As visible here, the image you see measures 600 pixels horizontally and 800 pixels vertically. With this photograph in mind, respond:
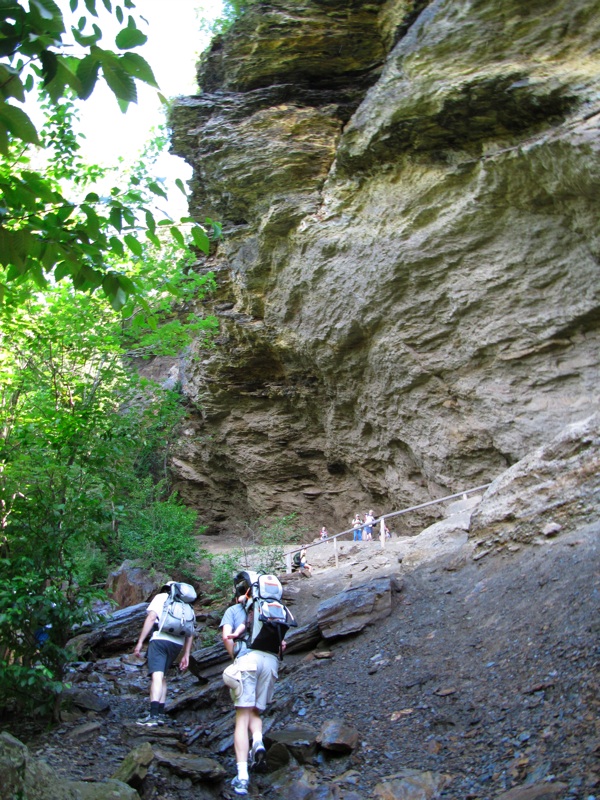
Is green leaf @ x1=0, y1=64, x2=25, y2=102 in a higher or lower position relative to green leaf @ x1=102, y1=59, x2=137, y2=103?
higher

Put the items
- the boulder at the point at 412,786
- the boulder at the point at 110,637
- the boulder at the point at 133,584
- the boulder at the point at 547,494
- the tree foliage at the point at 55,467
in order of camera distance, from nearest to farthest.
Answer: the boulder at the point at 412,786
the tree foliage at the point at 55,467
the boulder at the point at 547,494
the boulder at the point at 110,637
the boulder at the point at 133,584

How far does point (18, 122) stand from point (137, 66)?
19.1 inches

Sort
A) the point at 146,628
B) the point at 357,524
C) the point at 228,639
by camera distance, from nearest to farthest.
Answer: the point at 228,639, the point at 146,628, the point at 357,524

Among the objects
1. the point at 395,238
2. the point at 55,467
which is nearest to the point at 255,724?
the point at 55,467

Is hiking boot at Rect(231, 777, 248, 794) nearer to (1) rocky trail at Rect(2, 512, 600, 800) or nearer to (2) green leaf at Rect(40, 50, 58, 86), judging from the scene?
(1) rocky trail at Rect(2, 512, 600, 800)

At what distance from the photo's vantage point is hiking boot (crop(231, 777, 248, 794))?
446 centimetres

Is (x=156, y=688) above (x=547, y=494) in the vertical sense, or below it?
below

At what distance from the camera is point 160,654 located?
6.12 m

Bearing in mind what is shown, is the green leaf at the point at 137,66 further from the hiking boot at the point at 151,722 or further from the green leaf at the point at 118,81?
the hiking boot at the point at 151,722

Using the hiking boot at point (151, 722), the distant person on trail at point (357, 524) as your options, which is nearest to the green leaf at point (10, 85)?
the hiking boot at point (151, 722)

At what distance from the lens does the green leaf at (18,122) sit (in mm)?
2271

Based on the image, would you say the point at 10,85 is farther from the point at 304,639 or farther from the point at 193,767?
the point at 304,639

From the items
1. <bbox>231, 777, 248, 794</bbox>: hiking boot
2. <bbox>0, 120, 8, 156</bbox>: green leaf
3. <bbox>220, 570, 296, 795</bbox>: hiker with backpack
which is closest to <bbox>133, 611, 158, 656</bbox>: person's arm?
<bbox>220, 570, 296, 795</bbox>: hiker with backpack

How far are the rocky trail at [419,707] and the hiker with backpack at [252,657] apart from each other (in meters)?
0.24
